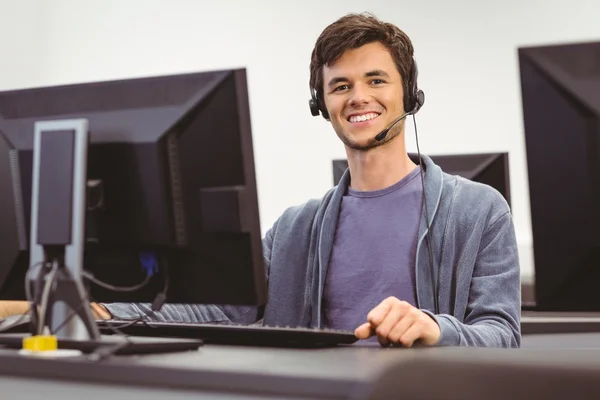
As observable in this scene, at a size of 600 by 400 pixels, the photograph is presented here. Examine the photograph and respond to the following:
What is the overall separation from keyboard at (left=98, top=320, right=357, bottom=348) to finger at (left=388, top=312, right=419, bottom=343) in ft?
0.22

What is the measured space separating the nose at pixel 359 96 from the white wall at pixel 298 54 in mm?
1343

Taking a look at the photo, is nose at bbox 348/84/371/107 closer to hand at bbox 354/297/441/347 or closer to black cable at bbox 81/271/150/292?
hand at bbox 354/297/441/347

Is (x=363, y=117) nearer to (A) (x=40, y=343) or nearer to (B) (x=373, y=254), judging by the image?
(B) (x=373, y=254)

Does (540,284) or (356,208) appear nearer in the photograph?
(540,284)

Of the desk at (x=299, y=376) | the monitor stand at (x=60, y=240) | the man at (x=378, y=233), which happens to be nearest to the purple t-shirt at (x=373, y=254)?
the man at (x=378, y=233)

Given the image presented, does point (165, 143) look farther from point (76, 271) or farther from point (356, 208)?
point (356, 208)

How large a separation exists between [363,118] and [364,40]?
0.18 meters

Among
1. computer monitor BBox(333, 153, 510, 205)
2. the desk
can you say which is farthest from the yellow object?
computer monitor BBox(333, 153, 510, 205)

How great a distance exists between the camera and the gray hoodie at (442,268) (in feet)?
5.11

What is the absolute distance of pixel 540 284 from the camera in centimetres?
103

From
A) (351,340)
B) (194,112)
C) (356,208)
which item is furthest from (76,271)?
(356,208)

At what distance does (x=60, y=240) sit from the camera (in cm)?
117

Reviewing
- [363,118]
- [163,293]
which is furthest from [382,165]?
[163,293]

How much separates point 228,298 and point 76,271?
21 cm
